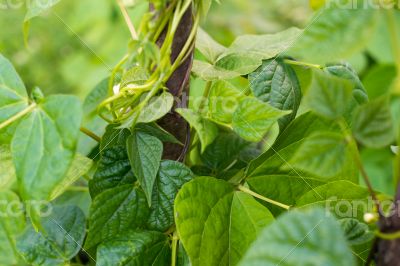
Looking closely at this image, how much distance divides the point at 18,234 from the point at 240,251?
209mm

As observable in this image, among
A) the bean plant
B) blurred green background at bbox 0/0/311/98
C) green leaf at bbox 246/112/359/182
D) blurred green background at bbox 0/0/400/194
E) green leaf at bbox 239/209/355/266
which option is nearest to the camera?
green leaf at bbox 239/209/355/266

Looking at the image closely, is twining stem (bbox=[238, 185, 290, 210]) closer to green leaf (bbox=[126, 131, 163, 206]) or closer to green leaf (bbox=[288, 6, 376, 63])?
green leaf (bbox=[126, 131, 163, 206])

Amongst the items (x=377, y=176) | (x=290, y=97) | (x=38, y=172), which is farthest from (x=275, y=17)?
(x=38, y=172)

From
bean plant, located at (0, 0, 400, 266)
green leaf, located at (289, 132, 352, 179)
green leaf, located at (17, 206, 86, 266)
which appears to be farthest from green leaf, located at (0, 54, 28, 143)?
green leaf, located at (289, 132, 352, 179)

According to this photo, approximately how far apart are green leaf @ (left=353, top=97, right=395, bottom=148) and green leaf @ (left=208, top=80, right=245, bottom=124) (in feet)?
0.49

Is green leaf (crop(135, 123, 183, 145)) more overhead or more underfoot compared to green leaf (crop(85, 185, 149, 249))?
more overhead

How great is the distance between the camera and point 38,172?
37 cm

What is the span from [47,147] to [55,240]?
7.2 inches

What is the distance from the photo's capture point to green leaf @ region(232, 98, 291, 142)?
425mm

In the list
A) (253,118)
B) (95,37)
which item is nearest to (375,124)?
(253,118)

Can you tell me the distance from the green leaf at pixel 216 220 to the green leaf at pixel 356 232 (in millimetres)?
79

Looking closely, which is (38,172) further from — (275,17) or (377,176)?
(275,17)

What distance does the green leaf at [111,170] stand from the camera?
48 cm

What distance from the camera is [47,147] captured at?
374 mm
